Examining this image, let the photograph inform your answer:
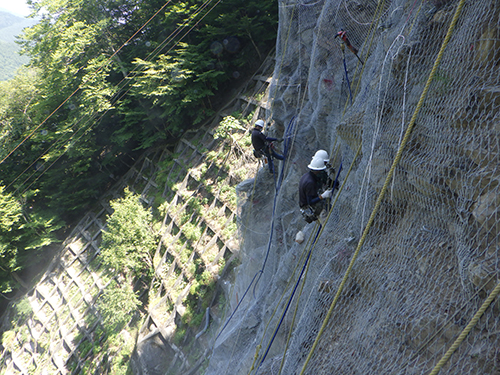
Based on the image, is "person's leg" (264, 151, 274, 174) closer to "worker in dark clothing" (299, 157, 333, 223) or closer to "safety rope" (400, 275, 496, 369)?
"worker in dark clothing" (299, 157, 333, 223)

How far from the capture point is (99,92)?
568 inches

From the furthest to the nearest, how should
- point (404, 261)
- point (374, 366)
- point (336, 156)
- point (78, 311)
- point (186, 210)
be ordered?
point (78, 311) → point (186, 210) → point (336, 156) → point (404, 261) → point (374, 366)

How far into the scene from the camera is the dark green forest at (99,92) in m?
13.0

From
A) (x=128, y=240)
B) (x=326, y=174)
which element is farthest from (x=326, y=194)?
(x=128, y=240)

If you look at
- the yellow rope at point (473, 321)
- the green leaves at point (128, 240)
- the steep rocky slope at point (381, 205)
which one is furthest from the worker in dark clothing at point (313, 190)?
the green leaves at point (128, 240)

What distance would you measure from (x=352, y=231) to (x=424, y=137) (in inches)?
49.7

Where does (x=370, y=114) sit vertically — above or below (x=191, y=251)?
above

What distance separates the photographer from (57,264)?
1611 centimetres

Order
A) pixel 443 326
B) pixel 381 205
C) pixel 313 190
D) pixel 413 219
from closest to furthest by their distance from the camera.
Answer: pixel 443 326 → pixel 413 219 → pixel 381 205 → pixel 313 190

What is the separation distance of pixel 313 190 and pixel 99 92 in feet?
43.0

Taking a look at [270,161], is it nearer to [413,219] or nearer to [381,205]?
[381,205]

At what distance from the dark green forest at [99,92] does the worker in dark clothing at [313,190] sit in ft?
31.7

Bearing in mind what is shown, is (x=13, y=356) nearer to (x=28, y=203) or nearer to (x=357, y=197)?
(x=28, y=203)

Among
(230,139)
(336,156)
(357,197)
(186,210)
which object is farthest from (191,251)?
(357,197)
